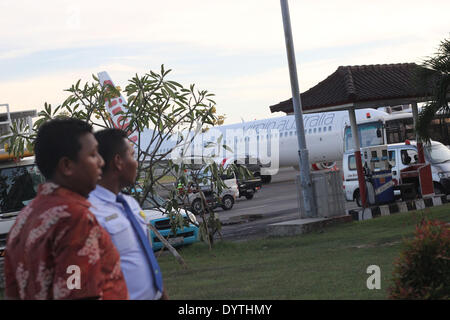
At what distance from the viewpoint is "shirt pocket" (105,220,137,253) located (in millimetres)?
3580

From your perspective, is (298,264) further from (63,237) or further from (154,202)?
(63,237)

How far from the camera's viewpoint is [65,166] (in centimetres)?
323

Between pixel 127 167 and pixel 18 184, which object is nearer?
pixel 127 167

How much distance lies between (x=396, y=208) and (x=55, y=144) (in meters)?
18.3

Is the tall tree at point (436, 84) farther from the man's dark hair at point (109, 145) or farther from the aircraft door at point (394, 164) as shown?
the man's dark hair at point (109, 145)

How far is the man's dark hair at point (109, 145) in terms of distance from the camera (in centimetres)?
410

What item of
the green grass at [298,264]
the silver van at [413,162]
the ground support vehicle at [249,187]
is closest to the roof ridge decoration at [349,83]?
the green grass at [298,264]

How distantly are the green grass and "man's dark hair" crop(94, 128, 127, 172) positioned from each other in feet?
10.7

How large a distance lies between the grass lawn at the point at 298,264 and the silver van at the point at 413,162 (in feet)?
13.1

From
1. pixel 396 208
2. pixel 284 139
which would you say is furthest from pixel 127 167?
pixel 284 139

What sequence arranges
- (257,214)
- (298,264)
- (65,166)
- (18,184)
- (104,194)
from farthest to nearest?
(257,214)
(18,184)
(298,264)
(104,194)
(65,166)

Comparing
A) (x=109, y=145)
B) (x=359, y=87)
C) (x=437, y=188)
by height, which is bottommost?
(x=437, y=188)

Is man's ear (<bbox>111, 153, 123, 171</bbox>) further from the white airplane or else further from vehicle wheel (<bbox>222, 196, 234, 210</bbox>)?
the white airplane

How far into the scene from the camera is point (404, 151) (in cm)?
2331
